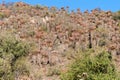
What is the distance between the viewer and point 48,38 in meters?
37.6

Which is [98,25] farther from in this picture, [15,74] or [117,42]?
[15,74]

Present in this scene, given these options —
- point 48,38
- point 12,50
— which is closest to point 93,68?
point 12,50

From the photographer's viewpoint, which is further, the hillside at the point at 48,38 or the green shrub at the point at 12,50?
the hillside at the point at 48,38

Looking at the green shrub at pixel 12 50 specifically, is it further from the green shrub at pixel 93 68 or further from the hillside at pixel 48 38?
the green shrub at pixel 93 68

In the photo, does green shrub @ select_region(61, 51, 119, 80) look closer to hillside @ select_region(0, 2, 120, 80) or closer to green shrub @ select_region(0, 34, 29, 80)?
hillside @ select_region(0, 2, 120, 80)

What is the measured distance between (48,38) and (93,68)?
16597mm

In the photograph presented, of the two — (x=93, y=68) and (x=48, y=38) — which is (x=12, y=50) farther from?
(x=93, y=68)

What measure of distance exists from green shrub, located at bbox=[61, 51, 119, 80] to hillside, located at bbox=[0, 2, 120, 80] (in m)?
3.09

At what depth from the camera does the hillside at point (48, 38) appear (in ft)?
98.9

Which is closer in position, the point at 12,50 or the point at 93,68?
the point at 93,68

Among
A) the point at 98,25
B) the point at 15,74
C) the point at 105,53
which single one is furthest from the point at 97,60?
the point at 98,25

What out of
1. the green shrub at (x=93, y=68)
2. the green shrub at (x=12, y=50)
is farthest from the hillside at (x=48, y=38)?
the green shrub at (x=93, y=68)

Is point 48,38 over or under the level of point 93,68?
over

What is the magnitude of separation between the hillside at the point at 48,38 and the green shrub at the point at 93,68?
10.1 feet
